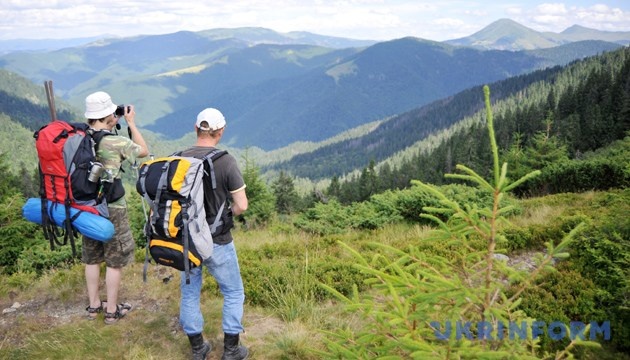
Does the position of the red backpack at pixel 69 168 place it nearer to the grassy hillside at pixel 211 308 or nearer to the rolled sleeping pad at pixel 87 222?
the rolled sleeping pad at pixel 87 222

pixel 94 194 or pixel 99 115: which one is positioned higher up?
pixel 99 115

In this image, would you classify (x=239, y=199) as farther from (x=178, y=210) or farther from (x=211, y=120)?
(x=211, y=120)

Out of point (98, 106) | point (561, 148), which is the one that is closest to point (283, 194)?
point (561, 148)

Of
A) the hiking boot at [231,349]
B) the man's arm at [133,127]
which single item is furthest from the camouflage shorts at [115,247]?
the hiking boot at [231,349]

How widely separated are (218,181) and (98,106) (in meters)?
2.27

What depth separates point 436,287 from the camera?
108 inches

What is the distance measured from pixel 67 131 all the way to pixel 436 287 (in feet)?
16.8

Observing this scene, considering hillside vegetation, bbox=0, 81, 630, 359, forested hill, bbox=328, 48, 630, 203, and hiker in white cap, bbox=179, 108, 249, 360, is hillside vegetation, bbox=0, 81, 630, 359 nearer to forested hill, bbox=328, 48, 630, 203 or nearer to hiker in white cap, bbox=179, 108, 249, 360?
hiker in white cap, bbox=179, 108, 249, 360

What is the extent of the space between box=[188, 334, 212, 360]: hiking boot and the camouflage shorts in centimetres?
174

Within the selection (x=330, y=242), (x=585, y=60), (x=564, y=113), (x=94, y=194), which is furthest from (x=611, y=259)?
(x=585, y=60)

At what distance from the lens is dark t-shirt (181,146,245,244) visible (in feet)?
14.6

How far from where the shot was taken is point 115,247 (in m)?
5.70

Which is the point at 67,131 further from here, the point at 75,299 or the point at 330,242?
the point at 330,242

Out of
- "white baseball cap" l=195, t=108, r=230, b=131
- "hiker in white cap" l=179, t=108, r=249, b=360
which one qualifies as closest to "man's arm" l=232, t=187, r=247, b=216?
"hiker in white cap" l=179, t=108, r=249, b=360
